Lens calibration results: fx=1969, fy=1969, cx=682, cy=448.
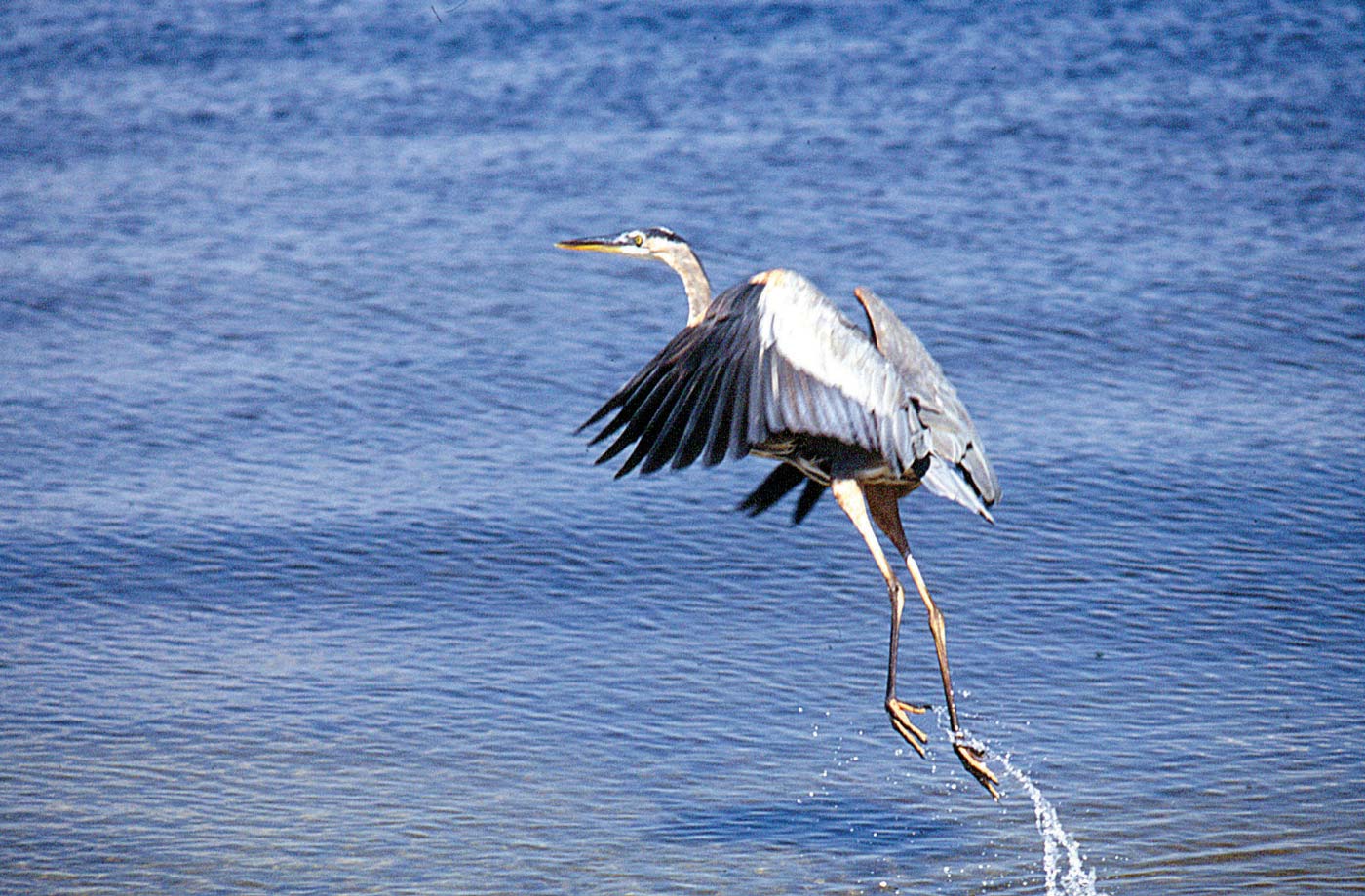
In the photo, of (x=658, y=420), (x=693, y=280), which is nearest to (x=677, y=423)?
(x=658, y=420)

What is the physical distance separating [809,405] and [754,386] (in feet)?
0.56

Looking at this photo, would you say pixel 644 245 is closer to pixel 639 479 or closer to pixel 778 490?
Result: pixel 778 490

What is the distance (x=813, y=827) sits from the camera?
6090mm

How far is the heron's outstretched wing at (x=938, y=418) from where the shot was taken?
5910 mm

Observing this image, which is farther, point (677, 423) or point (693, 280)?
point (693, 280)

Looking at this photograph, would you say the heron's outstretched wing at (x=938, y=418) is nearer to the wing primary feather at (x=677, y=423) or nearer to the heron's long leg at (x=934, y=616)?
the heron's long leg at (x=934, y=616)

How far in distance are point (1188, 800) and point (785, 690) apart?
4.72 ft

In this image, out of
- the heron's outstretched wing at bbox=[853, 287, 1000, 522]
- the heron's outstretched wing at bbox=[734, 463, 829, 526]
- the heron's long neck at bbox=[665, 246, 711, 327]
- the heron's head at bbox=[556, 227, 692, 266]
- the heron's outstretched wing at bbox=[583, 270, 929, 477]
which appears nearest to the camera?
the heron's outstretched wing at bbox=[583, 270, 929, 477]

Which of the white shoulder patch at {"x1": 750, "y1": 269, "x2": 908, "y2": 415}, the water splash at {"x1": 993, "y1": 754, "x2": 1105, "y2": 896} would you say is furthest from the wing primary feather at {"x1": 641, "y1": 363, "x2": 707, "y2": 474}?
the water splash at {"x1": 993, "y1": 754, "x2": 1105, "y2": 896}

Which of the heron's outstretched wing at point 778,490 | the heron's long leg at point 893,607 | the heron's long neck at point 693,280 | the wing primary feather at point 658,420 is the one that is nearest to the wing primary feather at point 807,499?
the heron's outstretched wing at point 778,490

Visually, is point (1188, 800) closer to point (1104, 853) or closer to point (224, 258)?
point (1104, 853)

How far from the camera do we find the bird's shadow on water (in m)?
6.01

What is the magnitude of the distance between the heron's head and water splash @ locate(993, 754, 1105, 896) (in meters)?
1.98

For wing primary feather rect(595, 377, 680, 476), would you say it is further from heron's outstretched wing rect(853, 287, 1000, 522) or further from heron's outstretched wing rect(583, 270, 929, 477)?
heron's outstretched wing rect(853, 287, 1000, 522)
